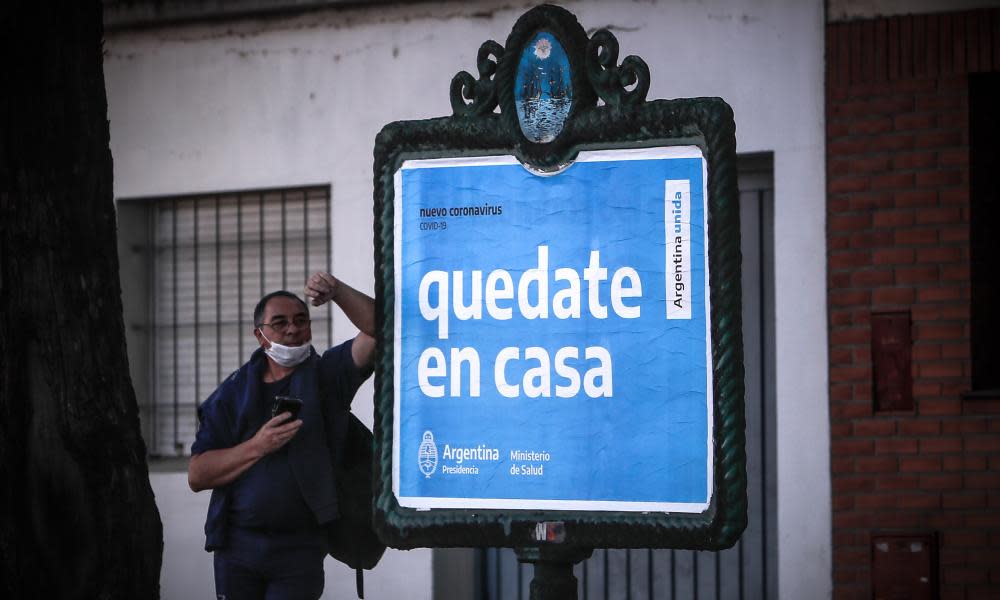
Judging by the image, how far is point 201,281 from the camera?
7730 mm

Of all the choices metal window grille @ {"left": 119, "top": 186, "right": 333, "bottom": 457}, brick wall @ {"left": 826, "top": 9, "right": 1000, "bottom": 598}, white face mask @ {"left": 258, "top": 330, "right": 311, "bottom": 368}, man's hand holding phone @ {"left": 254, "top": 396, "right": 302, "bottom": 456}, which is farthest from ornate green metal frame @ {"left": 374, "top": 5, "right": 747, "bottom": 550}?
metal window grille @ {"left": 119, "top": 186, "right": 333, "bottom": 457}

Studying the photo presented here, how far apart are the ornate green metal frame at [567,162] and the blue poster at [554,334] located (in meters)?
0.02

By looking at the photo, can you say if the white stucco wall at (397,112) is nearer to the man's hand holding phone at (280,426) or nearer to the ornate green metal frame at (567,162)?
the man's hand holding phone at (280,426)

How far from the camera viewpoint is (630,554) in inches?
275

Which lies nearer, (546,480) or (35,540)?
(546,480)

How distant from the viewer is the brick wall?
5.97m

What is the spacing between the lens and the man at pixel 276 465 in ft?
14.0

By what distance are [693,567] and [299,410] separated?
3.39m

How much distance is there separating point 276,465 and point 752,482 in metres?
3.28

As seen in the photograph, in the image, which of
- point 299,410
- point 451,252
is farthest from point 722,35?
point 451,252

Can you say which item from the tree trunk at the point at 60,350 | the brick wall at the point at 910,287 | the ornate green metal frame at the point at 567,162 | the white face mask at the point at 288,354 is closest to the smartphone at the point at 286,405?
the white face mask at the point at 288,354

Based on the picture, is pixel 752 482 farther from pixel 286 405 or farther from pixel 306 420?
pixel 286 405

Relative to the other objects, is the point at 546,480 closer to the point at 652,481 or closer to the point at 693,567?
the point at 652,481

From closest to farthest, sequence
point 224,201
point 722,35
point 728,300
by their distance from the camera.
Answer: point 728,300 < point 722,35 < point 224,201
